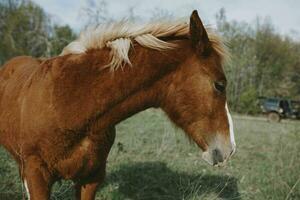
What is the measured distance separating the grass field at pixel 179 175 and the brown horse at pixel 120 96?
0.40 m

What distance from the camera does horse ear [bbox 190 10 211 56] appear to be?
2.54 meters

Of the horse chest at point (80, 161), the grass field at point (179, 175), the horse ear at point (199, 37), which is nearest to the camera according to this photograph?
the horse ear at point (199, 37)

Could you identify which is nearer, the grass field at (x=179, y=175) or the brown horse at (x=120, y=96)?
the brown horse at (x=120, y=96)

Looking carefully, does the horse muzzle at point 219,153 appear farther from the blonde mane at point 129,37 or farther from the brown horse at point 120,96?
the blonde mane at point 129,37

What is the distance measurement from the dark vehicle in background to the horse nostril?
26863 mm

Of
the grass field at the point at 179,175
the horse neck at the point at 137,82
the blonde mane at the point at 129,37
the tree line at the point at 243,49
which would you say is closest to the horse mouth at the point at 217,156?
the grass field at the point at 179,175

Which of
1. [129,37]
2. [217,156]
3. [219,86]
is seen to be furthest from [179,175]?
[129,37]

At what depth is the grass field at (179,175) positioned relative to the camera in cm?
439

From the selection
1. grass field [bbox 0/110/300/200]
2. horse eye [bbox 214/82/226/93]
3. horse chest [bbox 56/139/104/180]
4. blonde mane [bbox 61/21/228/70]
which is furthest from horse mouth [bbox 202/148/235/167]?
horse chest [bbox 56/139/104/180]

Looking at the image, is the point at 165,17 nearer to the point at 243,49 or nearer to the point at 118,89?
the point at 118,89

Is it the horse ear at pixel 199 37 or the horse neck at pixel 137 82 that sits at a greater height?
the horse ear at pixel 199 37

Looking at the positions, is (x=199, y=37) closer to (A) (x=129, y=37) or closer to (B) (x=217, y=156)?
(A) (x=129, y=37)

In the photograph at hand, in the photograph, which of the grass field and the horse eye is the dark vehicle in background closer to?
the grass field

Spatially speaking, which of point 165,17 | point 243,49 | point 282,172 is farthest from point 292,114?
point 165,17
